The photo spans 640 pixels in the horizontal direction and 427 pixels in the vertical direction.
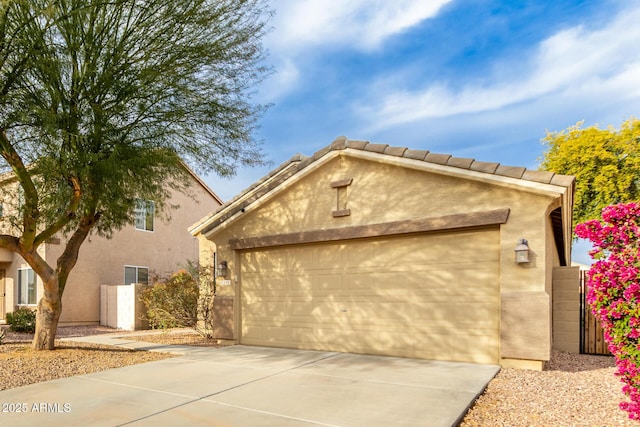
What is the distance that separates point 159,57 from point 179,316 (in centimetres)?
766

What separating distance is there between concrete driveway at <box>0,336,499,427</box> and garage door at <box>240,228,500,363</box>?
50cm

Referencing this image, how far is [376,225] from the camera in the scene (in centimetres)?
905

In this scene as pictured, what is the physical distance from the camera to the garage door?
808 cm

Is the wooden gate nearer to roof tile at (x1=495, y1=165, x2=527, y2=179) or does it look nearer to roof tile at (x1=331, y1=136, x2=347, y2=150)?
roof tile at (x1=495, y1=165, x2=527, y2=179)

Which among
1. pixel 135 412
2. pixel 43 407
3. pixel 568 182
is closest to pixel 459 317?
pixel 568 182

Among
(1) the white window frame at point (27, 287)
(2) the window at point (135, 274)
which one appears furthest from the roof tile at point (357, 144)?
(1) the white window frame at point (27, 287)

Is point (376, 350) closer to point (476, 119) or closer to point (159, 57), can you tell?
point (159, 57)

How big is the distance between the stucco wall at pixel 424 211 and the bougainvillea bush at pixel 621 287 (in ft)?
9.70

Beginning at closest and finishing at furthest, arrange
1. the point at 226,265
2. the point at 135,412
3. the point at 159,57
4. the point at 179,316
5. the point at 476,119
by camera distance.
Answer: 1. the point at 135,412
2. the point at 159,57
3. the point at 226,265
4. the point at 179,316
5. the point at 476,119

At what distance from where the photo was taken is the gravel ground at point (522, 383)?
504 centimetres

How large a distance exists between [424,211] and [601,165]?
21052 mm

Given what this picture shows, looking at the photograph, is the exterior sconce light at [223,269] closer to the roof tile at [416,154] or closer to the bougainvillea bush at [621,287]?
the roof tile at [416,154]

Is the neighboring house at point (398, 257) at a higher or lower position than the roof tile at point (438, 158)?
lower

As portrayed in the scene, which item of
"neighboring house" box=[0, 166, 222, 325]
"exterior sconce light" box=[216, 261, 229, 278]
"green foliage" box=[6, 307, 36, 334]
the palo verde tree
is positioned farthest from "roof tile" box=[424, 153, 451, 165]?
"green foliage" box=[6, 307, 36, 334]
